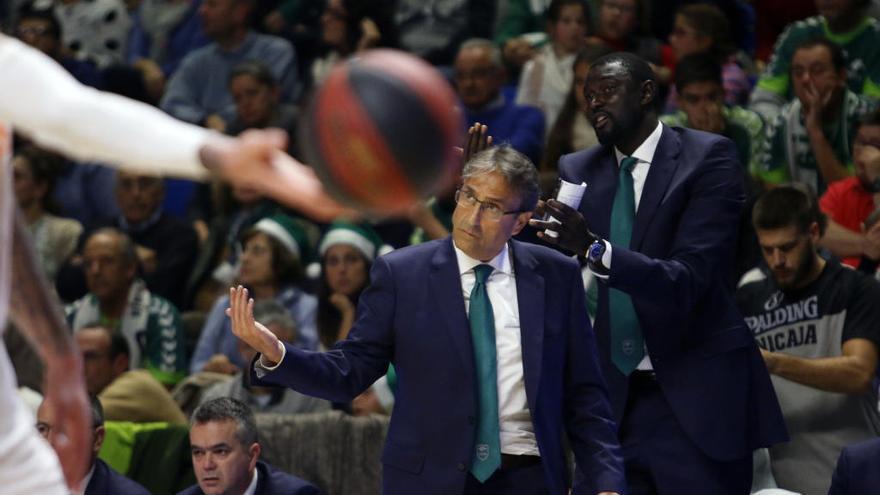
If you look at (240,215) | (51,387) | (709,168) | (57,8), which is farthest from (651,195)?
(57,8)

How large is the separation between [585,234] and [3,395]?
2.17 meters

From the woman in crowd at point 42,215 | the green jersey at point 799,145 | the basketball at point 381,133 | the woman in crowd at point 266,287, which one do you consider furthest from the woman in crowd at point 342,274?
the basketball at point 381,133

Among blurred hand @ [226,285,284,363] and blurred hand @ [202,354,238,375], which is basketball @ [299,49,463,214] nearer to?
blurred hand @ [226,285,284,363]

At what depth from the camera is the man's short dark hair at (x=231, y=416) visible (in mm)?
6305

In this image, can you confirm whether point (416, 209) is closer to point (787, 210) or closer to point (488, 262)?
point (787, 210)

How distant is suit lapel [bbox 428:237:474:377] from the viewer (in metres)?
4.96

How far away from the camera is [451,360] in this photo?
4973 millimetres

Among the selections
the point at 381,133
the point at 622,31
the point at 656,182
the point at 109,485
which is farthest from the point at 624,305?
the point at 622,31

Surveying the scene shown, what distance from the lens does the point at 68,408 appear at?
3457 millimetres

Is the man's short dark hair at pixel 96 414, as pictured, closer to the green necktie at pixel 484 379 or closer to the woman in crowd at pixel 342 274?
the woman in crowd at pixel 342 274

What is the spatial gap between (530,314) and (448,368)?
1.01 ft

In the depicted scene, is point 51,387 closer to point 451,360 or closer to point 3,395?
point 3,395

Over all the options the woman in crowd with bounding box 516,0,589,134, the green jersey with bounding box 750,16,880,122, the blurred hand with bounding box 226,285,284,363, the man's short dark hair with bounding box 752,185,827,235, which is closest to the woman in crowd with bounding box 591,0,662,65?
the woman in crowd with bounding box 516,0,589,134

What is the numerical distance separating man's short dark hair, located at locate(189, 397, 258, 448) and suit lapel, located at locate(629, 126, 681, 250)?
182 cm
